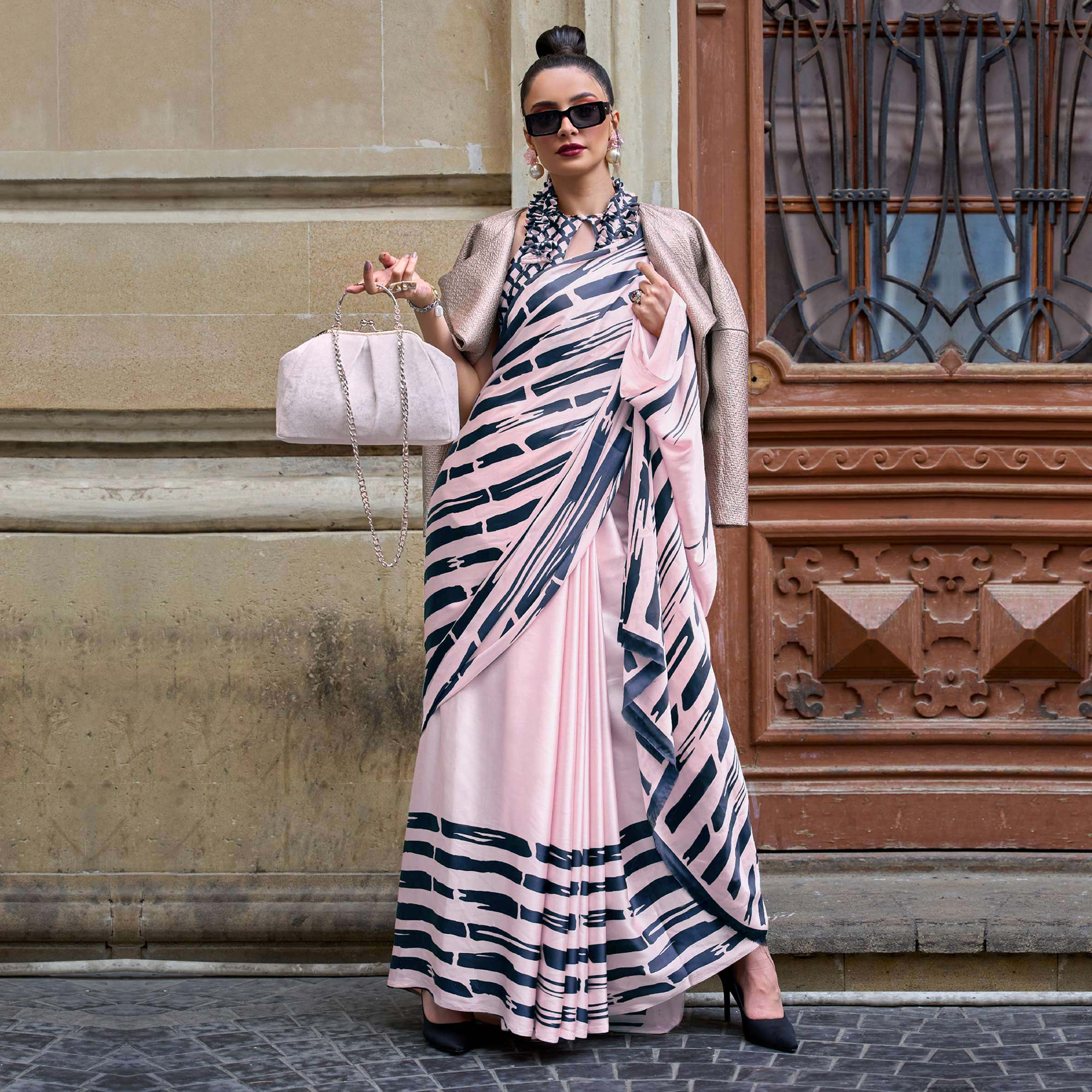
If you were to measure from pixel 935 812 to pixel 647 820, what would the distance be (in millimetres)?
1487

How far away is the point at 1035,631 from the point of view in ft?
13.2

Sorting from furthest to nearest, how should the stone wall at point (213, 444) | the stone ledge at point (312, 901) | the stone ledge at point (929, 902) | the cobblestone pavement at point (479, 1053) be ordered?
the stone wall at point (213, 444), the stone ledge at point (312, 901), the stone ledge at point (929, 902), the cobblestone pavement at point (479, 1053)

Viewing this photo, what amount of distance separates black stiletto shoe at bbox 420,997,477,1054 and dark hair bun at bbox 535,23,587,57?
217cm

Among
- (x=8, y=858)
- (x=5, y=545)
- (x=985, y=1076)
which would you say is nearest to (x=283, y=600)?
(x=5, y=545)

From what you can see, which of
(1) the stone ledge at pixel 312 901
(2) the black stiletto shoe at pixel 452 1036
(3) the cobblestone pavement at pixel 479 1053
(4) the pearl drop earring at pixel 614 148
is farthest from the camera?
(1) the stone ledge at pixel 312 901

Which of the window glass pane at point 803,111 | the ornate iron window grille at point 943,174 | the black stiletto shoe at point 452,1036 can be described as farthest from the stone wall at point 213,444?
the black stiletto shoe at point 452,1036

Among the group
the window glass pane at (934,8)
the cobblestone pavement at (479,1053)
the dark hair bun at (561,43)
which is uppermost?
the window glass pane at (934,8)

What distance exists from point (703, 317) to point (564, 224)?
39 centimetres

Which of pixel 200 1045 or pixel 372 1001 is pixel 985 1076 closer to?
pixel 372 1001

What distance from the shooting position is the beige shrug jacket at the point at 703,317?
120 inches

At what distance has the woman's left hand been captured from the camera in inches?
116

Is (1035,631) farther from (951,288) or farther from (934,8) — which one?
(934,8)

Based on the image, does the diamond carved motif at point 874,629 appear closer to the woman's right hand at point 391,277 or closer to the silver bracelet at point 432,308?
the silver bracelet at point 432,308

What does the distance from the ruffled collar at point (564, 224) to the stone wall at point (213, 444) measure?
770 millimetres
